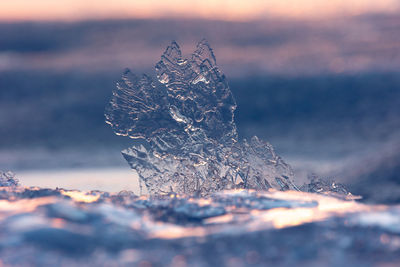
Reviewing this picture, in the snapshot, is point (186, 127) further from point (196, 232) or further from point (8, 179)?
point (196, 232)

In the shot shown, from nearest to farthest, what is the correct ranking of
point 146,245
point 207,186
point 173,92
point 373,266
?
point 373,266 → point 146,245 → point 207,186 → point 173,92

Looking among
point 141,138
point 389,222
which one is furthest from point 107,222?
point 141,138

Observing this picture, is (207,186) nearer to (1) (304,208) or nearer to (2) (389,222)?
(1) (304,208)

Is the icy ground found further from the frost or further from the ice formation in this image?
the ice formation

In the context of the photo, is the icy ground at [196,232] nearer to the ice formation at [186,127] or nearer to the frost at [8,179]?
the frost at [8,179]

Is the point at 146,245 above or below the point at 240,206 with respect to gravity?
below

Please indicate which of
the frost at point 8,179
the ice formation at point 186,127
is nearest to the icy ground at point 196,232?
the frost at point 8,179
